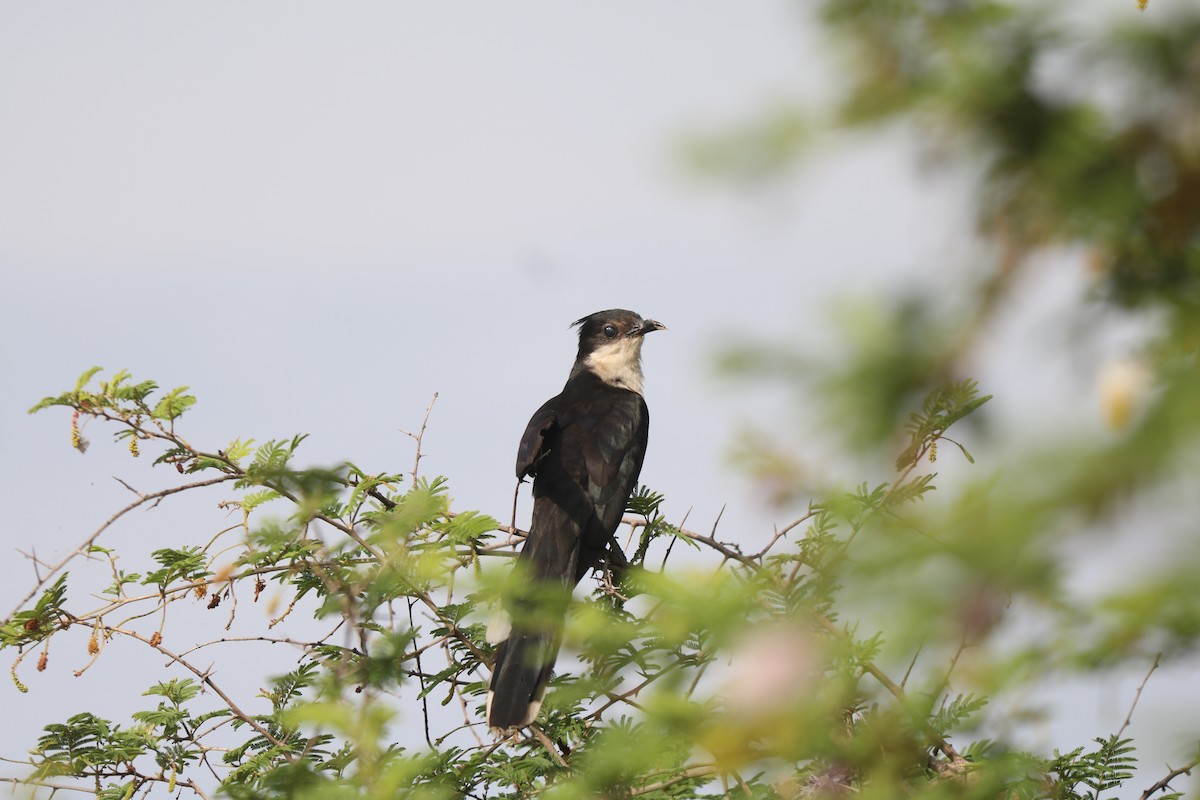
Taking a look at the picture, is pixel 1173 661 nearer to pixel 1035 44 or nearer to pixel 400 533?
pixel 1035 44

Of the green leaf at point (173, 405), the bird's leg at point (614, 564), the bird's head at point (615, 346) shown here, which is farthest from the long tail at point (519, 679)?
the bird's head at point (615, 346)

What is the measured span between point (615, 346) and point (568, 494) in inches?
89.0

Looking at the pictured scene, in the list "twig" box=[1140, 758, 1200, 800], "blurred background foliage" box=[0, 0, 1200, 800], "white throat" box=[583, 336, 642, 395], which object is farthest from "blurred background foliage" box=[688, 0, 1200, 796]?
"white throat" box=[583, 336, 642, 395]

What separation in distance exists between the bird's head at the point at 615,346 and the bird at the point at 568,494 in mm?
13

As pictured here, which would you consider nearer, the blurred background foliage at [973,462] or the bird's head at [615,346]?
the blurred background foliage at [973,462]

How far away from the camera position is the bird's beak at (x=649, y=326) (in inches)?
323

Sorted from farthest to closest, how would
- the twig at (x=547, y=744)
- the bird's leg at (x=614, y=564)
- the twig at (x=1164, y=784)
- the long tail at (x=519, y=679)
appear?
1. the bird's leg at (x=614, y=564)
2. the long tail at (x=519, y=679)
3. the twig at (x=547, y=744)
4. the twig at (x=1164, y=784)

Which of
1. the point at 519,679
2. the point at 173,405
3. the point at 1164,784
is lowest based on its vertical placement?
the point at 1164,784

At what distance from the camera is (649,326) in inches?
324

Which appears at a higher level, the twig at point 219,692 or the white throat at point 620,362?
the white throat at point 620,362

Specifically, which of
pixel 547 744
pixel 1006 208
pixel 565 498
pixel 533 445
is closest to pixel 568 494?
pixel 565 498

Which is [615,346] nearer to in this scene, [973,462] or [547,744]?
[547,744]

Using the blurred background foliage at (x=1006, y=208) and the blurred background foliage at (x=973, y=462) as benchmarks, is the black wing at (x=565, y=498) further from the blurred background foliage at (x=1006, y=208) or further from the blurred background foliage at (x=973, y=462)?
the blurred background foliage at (x=1006, y=208)

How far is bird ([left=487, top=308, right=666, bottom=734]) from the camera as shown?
4.89m
